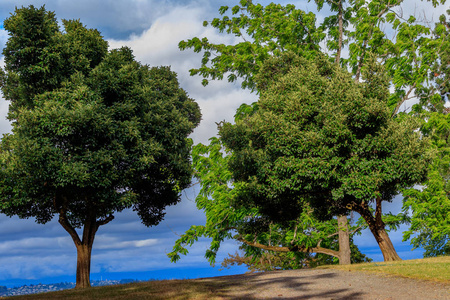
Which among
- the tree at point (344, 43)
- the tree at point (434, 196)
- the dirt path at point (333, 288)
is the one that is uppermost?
the tree at point (344, 43)

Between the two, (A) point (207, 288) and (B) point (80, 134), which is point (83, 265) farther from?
(A) point (207, 288)

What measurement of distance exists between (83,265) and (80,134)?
25.8 feet

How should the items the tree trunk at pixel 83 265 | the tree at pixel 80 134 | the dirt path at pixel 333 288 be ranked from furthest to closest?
the tree trunk at pixel 83 265, the tree at pixel 80 134, the dirt path at pixel 333 288

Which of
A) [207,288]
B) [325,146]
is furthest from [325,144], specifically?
[207,288]

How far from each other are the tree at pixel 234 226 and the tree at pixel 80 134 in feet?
9.18

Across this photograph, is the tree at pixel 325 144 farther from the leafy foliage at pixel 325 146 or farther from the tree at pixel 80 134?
the tree at pixel 80 134

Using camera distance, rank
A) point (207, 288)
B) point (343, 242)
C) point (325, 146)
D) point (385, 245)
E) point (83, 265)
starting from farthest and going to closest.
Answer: point (343, 242)
point (385, 245)
point (83, 265)
point (325, 146)
point (207, 288)

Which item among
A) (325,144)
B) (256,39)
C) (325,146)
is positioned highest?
(256,39)

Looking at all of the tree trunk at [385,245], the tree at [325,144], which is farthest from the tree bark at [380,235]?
the tree at [325,144]

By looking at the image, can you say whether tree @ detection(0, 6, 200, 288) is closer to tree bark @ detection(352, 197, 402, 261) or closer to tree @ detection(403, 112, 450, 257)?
tree bark @ detection(352, 197, 402, 261)

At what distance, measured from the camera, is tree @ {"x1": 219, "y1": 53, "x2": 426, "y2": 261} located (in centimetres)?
1819

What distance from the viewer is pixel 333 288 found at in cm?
1297

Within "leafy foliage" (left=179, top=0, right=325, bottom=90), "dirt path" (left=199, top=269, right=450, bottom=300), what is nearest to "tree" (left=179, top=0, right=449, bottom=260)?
"leafy foliage" (left=179, top=0, right=325, bottom=90)

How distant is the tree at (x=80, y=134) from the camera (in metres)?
19.3
